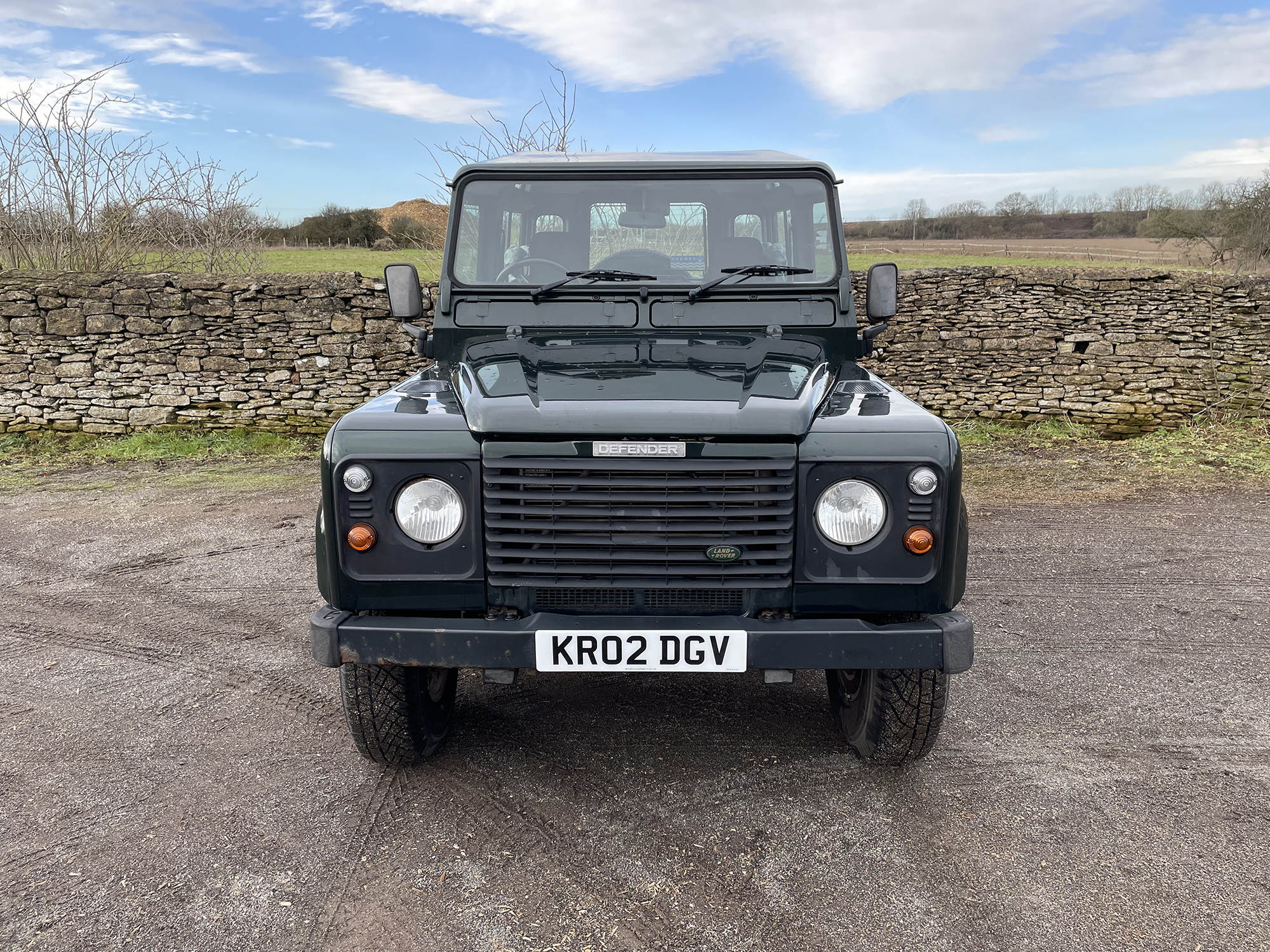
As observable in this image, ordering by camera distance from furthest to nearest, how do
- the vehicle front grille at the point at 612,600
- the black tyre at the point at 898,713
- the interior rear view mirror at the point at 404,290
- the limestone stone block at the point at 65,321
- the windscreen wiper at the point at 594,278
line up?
the limestone stone block at the point at 65,321 → the interior rear view mirror at the point at 404,290 → the windscreen wiper at the point at 594,278 → the black tyre at the point at 898,713 → the vehicle front grille at the point at 612,600

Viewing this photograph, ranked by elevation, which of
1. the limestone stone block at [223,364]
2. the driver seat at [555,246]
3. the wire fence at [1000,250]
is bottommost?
the limestone stone block at [223,364]

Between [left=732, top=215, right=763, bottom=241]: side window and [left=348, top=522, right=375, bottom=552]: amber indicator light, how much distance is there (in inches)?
77.2

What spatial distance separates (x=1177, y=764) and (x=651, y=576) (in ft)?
6.38

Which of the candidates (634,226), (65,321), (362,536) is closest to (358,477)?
(362,536)

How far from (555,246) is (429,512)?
161 cm

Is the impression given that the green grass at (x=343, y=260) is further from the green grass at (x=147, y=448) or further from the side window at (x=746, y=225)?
the side window at (x=746, y=225)

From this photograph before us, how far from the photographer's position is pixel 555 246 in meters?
3.71

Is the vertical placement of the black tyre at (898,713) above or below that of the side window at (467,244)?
below

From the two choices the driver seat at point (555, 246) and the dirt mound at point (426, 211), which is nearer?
the driver seat at point (555, 246)

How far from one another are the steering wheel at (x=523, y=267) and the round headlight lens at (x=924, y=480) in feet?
5.79

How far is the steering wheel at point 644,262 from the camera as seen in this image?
358cm

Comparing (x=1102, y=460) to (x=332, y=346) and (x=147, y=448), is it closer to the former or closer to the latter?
(x=332, y=346)

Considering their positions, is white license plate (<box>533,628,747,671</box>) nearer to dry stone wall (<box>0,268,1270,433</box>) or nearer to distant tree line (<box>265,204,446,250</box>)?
dry stone wall (<box>0,268,1270,433</box>)

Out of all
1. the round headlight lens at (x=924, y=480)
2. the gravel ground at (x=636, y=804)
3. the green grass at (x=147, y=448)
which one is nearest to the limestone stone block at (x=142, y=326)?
the green grass at (x=147, y=448)
